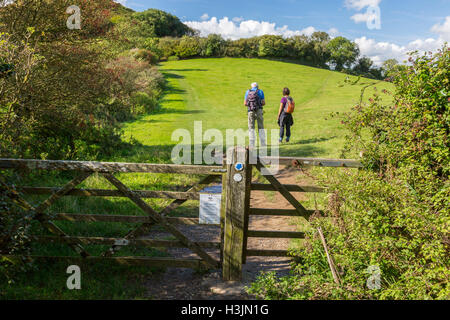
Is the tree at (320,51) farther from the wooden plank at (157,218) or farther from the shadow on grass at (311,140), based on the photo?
the wooden plank at (157,218)

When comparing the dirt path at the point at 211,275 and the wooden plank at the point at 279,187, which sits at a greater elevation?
the wooden plank at the point at 279,187

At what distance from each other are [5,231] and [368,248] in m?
4.40

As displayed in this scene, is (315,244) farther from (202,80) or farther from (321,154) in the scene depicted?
(202,80)

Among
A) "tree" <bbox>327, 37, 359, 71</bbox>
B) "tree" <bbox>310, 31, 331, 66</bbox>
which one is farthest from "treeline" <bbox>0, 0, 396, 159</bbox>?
"tree" <bbox>310, 31, 331, 66</bbox>

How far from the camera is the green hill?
14.5m

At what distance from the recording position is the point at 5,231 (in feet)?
13.0

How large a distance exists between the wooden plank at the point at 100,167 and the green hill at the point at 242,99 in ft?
8.52

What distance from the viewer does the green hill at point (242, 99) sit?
1453 centimetres

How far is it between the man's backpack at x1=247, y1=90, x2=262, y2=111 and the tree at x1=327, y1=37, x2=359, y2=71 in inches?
1859

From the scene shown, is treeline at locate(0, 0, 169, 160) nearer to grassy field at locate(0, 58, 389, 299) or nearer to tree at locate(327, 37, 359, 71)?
grassy field at locate(0, 58, 389, 299)

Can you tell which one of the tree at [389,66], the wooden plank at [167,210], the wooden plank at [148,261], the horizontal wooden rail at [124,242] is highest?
the tree at [389,66]

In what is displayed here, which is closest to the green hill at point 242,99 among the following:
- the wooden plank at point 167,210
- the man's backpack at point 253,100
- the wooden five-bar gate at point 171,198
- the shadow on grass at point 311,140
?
the shadow on grass at point 311,140
